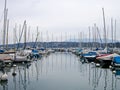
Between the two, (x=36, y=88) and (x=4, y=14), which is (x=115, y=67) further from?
(x=4, y=14)

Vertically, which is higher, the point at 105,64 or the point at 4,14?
the point at 4,14

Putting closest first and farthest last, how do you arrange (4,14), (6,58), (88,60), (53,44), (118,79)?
(118,79)
(6,58)
(4,14)
(88,60)
(53,44)

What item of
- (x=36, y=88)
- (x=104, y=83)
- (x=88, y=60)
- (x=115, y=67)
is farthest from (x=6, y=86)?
(x=88, y=60)

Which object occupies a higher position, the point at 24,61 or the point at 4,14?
the point at 4,14

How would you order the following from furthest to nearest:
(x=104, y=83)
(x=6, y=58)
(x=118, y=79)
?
1. (x=6, y=58)
2. (x=118, y=79)
3. (x=104, y=83)

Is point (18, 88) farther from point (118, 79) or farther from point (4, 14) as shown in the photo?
point (4, 14)

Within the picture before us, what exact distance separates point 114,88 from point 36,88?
26.6 feet

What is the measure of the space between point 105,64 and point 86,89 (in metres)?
21.5

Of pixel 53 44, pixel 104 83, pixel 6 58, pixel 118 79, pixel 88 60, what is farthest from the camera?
pixel 53 44

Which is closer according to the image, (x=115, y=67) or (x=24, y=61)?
(x=115, y=67)

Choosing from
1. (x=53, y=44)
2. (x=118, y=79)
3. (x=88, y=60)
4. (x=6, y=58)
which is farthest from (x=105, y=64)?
(x=53, y=44)

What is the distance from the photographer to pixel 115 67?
37594mm

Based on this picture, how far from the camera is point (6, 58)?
1606 inches

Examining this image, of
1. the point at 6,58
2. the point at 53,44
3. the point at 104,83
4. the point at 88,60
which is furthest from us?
the point at 53,44
